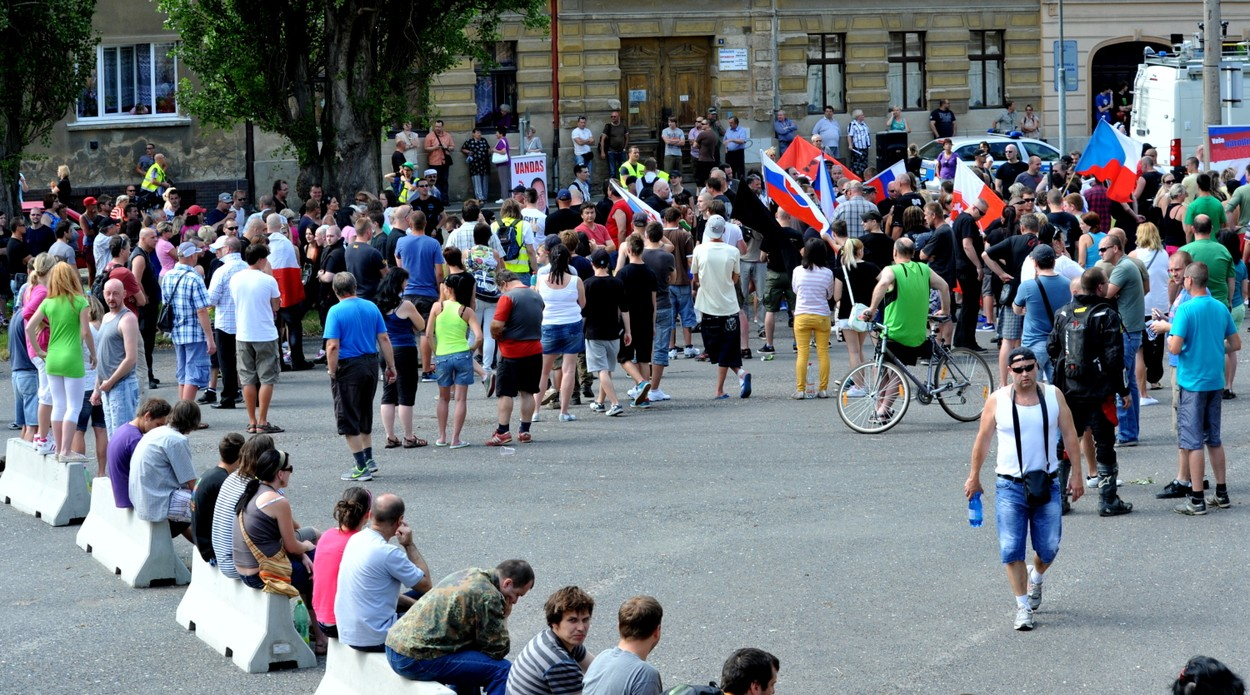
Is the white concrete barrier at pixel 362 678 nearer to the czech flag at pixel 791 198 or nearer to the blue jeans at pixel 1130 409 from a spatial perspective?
the blue jeans at pixel 1130 409

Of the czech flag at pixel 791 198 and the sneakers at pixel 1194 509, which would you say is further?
the czech flag at pixel 791 198

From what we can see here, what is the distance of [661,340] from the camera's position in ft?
53.1

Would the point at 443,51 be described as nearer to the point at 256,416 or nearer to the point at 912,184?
the point at 912,184

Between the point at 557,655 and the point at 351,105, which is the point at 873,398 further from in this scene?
the point at 351,105

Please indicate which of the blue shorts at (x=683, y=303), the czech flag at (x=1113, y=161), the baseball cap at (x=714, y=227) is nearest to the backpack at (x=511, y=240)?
the blue shorts at (x=683, y=303)

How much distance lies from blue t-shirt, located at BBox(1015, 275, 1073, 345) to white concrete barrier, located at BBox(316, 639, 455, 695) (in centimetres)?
714

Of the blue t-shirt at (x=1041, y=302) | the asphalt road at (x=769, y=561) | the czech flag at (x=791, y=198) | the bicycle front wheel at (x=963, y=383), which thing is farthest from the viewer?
the czech flag at (x=791, y=198)

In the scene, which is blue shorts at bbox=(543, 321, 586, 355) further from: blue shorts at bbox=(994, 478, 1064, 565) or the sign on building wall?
the sign on building wall

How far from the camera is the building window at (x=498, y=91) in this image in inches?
1427

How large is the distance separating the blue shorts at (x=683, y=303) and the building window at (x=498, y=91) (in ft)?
60.8

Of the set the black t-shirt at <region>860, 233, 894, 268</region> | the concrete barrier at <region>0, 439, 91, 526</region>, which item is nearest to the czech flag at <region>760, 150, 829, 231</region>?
the black t-shirt at <region>860, 233, 894, 268</region>

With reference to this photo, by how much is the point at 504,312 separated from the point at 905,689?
6.65m

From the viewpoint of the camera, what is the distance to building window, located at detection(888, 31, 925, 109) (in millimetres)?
39062

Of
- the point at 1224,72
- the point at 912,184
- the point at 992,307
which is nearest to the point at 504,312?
the point at 992,307
